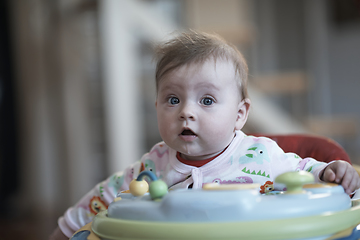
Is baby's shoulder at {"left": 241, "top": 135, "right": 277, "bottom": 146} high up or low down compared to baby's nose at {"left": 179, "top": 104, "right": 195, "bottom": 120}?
down

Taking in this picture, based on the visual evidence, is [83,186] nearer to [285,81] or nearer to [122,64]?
[122,64]

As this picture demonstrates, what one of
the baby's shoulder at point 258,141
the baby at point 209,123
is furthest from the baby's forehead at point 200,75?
the baby's shoulder at point 258,141

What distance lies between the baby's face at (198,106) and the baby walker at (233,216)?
210mm

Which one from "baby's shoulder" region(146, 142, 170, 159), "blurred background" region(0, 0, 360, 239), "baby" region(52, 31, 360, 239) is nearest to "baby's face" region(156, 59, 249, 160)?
"baby" region(52, 31, 360, 239)

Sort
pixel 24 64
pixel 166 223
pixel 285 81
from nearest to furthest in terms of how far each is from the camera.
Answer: pixel 166 223
pixel 24 64
pixel 285 81

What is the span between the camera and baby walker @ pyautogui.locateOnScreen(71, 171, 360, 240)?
441 millimetres

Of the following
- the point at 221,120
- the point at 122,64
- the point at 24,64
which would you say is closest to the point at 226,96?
the point at 221,120

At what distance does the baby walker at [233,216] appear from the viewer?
441 mm

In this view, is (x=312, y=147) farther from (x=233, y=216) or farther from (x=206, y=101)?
(x=233, y=216)

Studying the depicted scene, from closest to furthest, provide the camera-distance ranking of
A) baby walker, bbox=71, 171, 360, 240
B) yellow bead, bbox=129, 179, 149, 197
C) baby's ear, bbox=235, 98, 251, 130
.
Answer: baby walker, bbox=71, 171, 360, 240, yellow bead, bbox=129, 179, 149, 197, baby's ear, bbox=235, 98, 251, 130

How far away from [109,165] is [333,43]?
338cm

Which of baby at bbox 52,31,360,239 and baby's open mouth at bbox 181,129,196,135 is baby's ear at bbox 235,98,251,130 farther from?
baby's open mouth at bbox 181,129,196,135

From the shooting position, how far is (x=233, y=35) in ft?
9.00

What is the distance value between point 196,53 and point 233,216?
0.37 metres
